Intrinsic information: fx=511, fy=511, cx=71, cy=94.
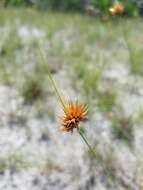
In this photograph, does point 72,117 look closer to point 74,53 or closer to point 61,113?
point 61,113

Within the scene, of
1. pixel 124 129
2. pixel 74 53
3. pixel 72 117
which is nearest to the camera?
→ pixel 72 117

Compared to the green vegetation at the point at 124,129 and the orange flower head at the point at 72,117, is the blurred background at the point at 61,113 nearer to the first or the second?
the green vegetation at the point at 124,129

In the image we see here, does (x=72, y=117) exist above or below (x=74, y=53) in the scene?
below

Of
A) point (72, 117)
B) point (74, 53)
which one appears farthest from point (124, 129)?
point (72, 117)

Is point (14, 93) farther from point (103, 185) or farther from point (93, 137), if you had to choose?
point (103, 185)

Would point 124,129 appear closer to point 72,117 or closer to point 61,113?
point 61,113

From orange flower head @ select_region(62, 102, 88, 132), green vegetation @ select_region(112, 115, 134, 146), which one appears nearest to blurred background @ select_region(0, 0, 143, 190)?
green vegetation @ select_region(112, 115, 134, 146)

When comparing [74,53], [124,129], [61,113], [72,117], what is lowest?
[72,117]

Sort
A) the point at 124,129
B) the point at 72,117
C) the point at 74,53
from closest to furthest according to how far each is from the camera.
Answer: the point at 72,117 → the point at 124,129 → the point at 74,53

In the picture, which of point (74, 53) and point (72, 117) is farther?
point (74, 53)
